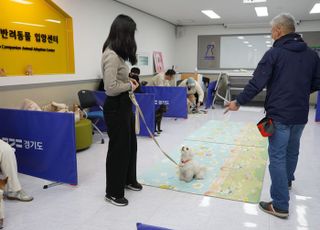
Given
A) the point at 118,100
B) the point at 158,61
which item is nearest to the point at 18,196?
the point at 118,100

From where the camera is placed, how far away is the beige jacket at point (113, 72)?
232 cm

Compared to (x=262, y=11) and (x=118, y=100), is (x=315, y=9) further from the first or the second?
(x=118, y=100)

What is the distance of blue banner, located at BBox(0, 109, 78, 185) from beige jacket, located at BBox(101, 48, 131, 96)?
65 cm

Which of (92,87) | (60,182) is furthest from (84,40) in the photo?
(60,182)

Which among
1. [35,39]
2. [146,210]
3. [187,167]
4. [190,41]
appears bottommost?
[146,210]

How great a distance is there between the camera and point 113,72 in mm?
2320

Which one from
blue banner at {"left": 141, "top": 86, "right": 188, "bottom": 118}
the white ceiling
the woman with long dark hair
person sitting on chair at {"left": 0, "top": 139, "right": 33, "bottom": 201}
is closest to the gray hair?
the woman with long dark hair

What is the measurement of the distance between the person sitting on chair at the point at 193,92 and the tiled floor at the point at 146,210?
4227 mm

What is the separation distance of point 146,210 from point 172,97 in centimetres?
418

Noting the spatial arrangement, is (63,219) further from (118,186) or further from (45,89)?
(45,89)

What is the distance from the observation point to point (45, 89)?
4.58m

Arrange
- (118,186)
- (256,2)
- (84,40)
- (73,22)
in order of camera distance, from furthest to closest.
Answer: (256,2), (84,40), (73,22), (118,186)

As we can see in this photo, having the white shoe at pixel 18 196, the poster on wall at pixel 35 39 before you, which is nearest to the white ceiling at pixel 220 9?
the poster on wall at pixel 35 39

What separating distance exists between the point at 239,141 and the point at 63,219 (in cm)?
312
